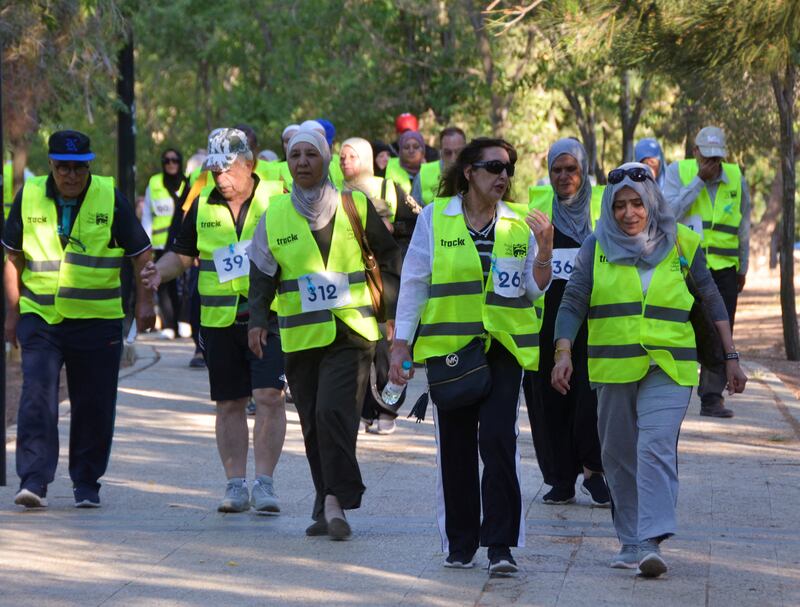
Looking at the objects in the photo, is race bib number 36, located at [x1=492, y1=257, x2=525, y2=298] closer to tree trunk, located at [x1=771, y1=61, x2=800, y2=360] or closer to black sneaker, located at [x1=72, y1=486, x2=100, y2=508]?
black sneaker, located at [x1=72, y1=486, x2=100, y2=508]

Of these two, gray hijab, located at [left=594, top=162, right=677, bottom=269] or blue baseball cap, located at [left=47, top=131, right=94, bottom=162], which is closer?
gray hijab, located at [left=594, top=162, right=677, bottom=269]

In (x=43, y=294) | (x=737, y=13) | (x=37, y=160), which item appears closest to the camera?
(x=43, y=294)

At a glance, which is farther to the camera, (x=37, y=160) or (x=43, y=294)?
(x=37, y=160)

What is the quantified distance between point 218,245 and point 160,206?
31.6ft

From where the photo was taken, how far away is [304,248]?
776 cm

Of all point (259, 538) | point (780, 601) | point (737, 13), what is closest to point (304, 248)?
point (259, 538)

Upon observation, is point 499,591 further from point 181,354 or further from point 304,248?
point 181,354

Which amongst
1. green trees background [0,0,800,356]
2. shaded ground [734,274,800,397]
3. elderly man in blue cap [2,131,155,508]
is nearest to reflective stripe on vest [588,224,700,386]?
elderly man in blue cap [2,131,155,508]

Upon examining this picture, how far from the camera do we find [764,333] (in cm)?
2080

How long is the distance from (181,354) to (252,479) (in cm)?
774

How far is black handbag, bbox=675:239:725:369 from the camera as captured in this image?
6.91 meters

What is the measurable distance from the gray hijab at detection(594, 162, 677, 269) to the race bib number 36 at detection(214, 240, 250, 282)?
7.74 ft

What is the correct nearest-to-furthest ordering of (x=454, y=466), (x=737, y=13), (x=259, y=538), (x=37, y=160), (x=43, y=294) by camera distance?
1. (x=454, y=466)
2. (x=259, y=538)
3. (x=43, y=294)
4. (x=737, y=13)
5. (x=37, y=160)

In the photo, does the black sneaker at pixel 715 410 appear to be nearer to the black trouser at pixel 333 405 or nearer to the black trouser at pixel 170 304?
the black trouser at pixel 333 405
